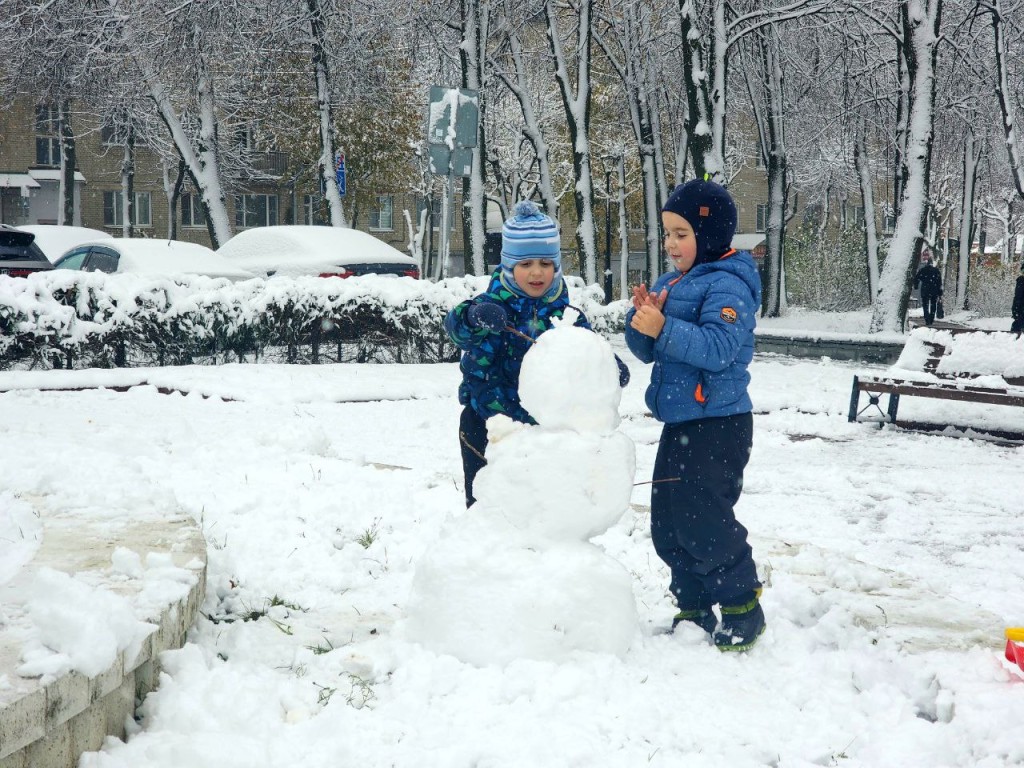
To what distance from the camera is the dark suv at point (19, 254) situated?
522 inches

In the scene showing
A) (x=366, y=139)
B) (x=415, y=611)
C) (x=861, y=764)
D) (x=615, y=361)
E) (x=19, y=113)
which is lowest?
(x=861, y=764)

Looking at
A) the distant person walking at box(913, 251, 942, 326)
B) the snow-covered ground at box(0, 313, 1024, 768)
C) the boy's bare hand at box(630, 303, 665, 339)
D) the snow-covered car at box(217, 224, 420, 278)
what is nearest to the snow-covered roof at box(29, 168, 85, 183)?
the snow-covered car at box(217, 224, 420, 278)

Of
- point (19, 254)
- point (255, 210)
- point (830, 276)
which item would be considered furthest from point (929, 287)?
point (255, 210)

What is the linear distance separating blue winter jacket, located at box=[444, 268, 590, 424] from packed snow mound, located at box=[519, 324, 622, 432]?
1.56 feet

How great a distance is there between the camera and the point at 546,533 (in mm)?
3119

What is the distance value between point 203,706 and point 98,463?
2.32 meters

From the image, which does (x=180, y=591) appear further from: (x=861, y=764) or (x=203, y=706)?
(x=861, y=764)

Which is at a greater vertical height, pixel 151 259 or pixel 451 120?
pixel 451 120

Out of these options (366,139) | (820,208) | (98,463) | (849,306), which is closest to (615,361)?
(98,463)

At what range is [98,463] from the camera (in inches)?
191

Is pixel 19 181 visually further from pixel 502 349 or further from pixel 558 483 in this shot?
pixel 558 483

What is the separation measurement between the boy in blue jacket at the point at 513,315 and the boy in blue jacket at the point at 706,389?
38 cm

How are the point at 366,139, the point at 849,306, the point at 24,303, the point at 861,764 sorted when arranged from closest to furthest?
the point at 861,764, the point at 24,303, the point at 849,306, the point at 366,139

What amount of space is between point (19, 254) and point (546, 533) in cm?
1261
